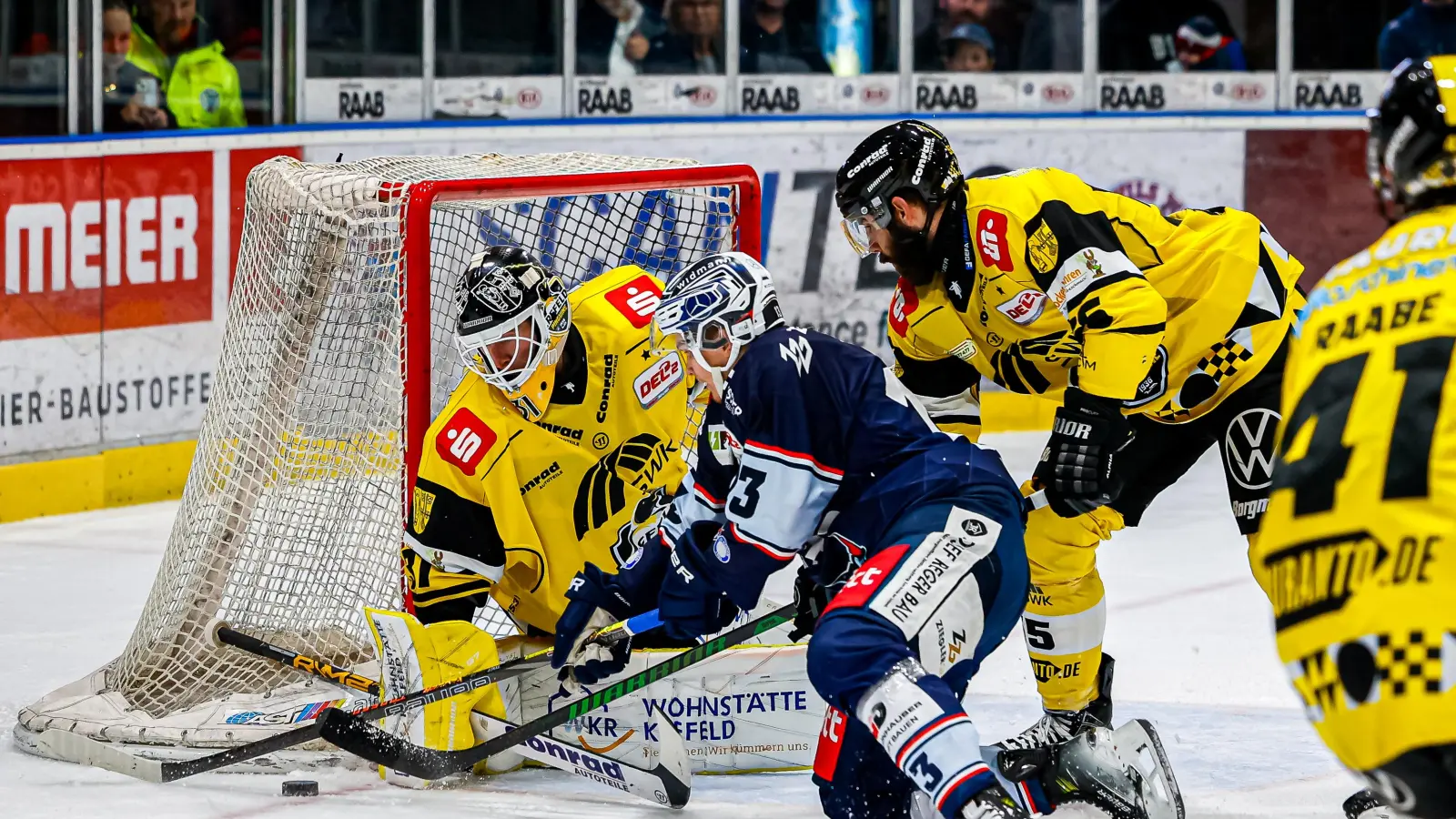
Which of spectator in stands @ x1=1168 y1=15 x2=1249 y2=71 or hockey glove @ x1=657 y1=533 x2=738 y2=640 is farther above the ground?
spectator in stands @ x1=1168 y1=15 x2=1249 y2=71

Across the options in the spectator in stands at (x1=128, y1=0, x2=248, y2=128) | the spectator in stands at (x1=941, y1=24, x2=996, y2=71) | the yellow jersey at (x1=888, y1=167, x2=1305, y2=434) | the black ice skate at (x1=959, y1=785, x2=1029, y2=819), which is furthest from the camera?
the spectator in stands at (x1=941, y1=24, x2=996, y2=71)

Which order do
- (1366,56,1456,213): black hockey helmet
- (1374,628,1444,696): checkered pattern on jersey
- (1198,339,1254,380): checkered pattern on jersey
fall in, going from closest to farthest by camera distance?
(1374,628,1444,696): checkered pattern on jersey → (1366,56,1456,213): black hockey helmet → (1198,339,1254,380): checkered pattern on jersey

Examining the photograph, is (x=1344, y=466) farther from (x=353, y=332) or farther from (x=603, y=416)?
(x=353, y=332)

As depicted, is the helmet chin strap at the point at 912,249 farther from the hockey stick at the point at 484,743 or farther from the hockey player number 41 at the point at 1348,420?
the hockey player number 41 at the point at 1348,420

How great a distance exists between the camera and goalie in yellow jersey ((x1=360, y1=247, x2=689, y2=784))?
3.46m

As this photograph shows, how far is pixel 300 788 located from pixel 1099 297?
1.62 metres

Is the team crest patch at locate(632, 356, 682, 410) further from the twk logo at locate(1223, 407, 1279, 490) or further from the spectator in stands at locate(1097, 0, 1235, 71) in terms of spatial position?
the spectator in stands at locate(1097, 0, 1235, 71)

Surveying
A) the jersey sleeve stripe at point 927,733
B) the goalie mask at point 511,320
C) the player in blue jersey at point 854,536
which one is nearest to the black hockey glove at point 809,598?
the player in blue jersey at point 854,536

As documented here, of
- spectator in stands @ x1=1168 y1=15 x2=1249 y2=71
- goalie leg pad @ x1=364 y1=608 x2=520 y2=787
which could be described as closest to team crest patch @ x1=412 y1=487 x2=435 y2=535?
goalie leg pad @ x1=364 y1=608 x2=520 y2=787

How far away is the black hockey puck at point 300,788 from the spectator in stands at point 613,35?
4.20 meters

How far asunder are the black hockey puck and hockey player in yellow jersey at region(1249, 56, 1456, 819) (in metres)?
2.03

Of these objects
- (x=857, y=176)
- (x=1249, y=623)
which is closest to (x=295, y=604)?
(x=857, y=176)

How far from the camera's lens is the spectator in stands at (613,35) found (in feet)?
23.6

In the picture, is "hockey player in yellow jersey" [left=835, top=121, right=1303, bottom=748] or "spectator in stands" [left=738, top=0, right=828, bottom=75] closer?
"hockey player in yellow jersey" [left=835, top=121, right=1303, bottom=748]
